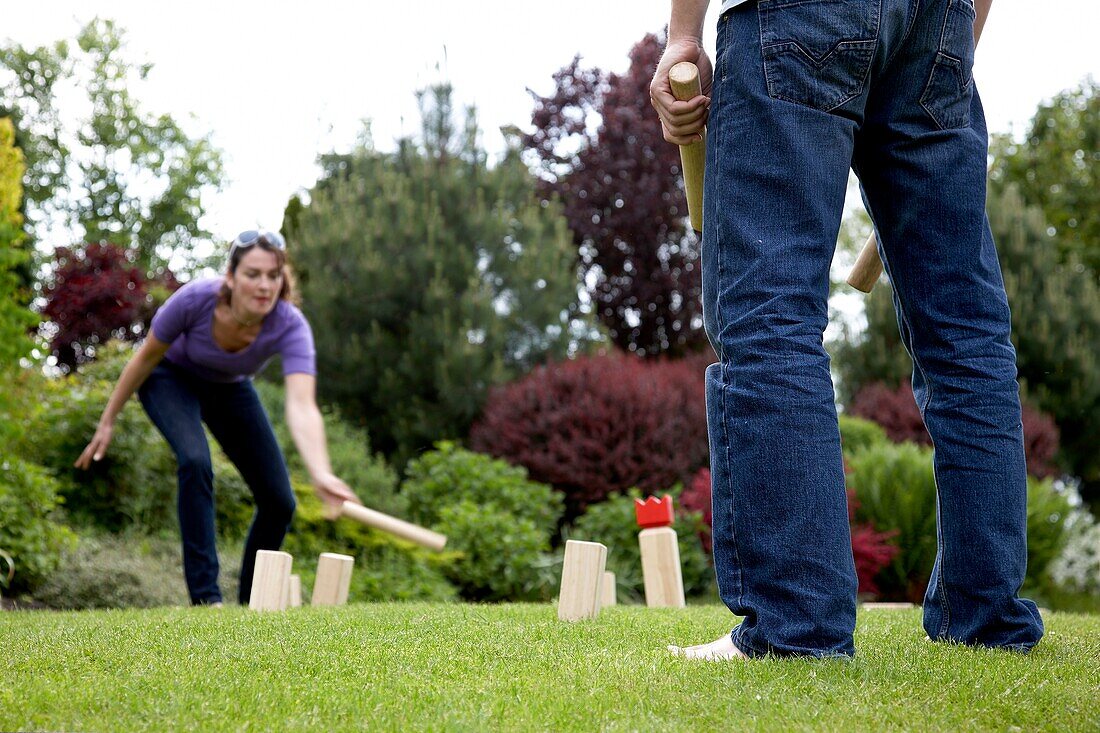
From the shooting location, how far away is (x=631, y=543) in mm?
7039

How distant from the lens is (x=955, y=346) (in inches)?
80.0

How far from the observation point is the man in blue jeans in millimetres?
1752

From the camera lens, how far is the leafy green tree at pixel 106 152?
2488cm

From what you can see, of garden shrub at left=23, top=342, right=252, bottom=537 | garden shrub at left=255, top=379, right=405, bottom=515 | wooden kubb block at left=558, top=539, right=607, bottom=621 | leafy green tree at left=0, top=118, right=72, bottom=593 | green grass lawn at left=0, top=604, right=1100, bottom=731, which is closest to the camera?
green grass lawn at left=0, top=604, right=1100, bottom=731

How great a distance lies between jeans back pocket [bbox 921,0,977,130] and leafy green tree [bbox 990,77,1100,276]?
53.8 ft

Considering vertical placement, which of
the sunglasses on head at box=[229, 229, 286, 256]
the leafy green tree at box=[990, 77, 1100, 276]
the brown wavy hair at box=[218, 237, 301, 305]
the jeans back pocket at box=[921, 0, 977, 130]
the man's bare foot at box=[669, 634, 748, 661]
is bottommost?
the man's bare foot at box=[669, 634, 748, 661]

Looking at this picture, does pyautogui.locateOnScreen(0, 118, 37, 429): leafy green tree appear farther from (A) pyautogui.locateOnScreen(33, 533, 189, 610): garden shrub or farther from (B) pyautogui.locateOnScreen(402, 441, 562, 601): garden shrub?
(B) pyautogui.locateOnScreen(402, 441, 562, 601): garden shrub

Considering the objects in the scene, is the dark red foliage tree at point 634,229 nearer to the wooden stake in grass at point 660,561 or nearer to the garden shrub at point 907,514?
the garden shrub at point 907,514

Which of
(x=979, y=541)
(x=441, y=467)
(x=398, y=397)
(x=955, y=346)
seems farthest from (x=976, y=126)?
(x=398, y=397)

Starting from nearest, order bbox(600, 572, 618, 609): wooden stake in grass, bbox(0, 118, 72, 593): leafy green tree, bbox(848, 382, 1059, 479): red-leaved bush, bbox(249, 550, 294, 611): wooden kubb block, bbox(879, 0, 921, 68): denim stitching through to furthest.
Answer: bbox(879, 0, 921, 68): denim stitching < bbox(249, 550, 294, 611): wooden kubb block < bbox(600, 572, 618, 609): wooden stake in grass < bbox(0, 118, 72, 593): leafy green tree < bbox(848, 382, 1059, 479): red-leaved bush

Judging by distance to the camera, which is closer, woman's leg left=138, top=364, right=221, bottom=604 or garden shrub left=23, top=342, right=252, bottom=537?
woman's leg left=138, top=364, right=221, bottom=604

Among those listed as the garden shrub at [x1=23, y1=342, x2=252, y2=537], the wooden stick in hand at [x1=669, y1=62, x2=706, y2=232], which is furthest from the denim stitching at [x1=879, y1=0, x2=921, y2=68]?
the garden shrub at [x1=23, y1=342, x2=252, y2=537]

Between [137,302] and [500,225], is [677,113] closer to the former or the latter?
[500,225]

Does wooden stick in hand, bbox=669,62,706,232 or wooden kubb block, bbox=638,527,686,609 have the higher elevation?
wooden stick in hand, bbox=669,62,706,232
